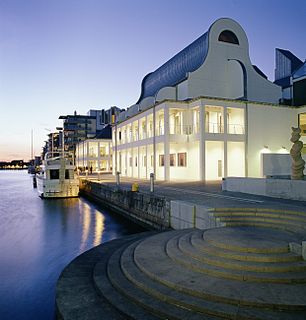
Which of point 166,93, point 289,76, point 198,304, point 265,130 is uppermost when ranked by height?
point 289,76

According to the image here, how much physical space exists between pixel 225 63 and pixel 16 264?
1074 inches

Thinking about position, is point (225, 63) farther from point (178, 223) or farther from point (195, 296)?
point (195, 296)

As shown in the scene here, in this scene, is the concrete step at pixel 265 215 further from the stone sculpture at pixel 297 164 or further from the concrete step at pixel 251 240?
the stone sculpture at pixel 297 164

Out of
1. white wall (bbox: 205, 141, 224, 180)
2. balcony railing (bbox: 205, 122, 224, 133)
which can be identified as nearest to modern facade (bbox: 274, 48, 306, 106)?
balcony railing (bbox: 205, 122, 224, 133)

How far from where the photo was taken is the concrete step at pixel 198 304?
13.3 ft

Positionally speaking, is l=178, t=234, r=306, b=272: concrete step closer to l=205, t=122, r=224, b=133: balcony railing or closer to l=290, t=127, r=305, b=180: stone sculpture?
l=290, t=127, r=305, b=180: stone sculpture

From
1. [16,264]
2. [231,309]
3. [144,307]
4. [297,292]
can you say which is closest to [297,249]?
[297,292]

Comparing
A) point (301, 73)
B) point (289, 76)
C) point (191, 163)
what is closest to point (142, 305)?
point (191, 163)

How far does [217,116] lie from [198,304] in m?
24.5

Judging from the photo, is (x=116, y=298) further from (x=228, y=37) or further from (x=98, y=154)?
(x=98, y=154)

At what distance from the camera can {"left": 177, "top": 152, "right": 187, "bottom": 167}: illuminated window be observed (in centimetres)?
2717

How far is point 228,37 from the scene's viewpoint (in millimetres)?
28938

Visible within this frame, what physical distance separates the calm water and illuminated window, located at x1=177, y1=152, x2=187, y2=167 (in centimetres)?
969

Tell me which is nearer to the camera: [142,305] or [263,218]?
[142,305]
